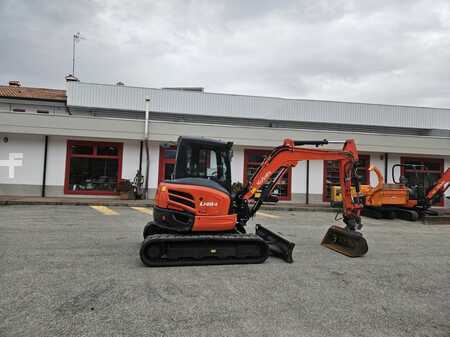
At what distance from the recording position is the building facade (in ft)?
53.8

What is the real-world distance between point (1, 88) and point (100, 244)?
25.3 metres

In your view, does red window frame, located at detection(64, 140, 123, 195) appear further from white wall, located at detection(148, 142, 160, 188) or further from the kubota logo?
the kubota logo

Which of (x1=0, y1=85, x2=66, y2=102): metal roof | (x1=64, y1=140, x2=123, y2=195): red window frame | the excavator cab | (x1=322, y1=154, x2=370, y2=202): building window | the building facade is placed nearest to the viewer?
the excavator cab

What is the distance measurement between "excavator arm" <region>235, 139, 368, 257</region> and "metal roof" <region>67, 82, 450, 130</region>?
16105 millimetres

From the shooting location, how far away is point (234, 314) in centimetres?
386

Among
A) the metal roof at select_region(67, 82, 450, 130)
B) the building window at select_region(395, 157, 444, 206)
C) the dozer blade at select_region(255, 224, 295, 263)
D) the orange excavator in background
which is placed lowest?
the dozer blade at select_region(255, 224, 295, 263)

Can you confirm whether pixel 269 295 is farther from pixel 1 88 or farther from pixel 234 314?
pixel 1 88

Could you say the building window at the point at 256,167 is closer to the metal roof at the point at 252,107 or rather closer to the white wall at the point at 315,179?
the white wall at the point at 315,179

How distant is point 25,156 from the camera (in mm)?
16375

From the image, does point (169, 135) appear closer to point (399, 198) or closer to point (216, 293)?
point (399, 198)

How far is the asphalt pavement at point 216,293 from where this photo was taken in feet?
11.7

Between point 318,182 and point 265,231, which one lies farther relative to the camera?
point 318,182

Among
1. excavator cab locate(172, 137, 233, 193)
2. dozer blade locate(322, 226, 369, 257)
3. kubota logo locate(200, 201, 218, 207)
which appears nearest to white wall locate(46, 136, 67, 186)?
excavator cab locate(172, 137, 233, 193)

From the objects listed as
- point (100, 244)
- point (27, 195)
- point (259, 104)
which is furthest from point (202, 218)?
point (259, 104)
